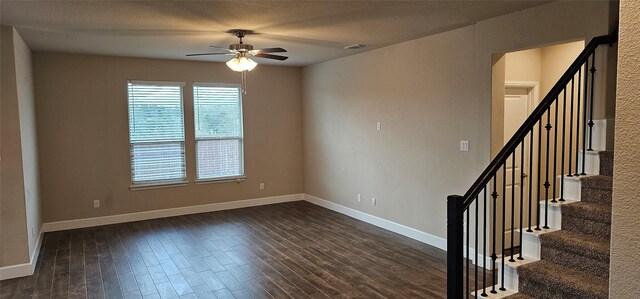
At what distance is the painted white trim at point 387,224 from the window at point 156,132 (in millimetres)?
→ 2510

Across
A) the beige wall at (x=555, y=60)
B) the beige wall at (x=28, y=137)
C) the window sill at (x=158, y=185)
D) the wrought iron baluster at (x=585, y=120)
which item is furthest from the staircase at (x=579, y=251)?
the window sill at (x=158, y=185)

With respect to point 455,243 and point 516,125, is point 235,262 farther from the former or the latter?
point 516,125

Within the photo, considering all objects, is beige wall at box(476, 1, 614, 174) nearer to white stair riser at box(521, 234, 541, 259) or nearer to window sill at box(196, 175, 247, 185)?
white stair riser at box(521, 234, 541, 259)

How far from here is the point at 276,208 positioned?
7.44 metres

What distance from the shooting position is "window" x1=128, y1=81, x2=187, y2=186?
21.6 ft

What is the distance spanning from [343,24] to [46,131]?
180 inches

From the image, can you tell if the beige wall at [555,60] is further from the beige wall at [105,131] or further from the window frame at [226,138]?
the window frame at [226,138]

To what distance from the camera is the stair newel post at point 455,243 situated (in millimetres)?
2781

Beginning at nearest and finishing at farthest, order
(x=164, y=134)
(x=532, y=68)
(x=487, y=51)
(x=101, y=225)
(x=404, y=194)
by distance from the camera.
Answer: (x=487, y=51) < (x=532, y=68) < (x=404, y=194) < (x=101, y=225) < (x=164, y=134)

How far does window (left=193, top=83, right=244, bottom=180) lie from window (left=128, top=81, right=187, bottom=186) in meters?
0.30

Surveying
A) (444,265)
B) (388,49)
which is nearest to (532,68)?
(388,49)

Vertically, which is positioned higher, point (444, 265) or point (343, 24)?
point (343, 24)

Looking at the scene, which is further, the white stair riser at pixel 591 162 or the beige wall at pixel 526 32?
the beige wall at pixel 526 32

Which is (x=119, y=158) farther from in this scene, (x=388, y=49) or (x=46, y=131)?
(x=388, y=49)
